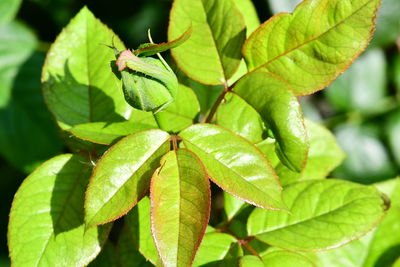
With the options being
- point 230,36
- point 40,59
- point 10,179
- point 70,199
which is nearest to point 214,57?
point 230,36

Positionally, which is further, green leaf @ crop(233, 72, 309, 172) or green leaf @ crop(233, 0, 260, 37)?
green leaf @ crop(233, 0, 260, 37)

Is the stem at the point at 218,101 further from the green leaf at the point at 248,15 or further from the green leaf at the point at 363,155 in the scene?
the green leaf at the point at 363,155

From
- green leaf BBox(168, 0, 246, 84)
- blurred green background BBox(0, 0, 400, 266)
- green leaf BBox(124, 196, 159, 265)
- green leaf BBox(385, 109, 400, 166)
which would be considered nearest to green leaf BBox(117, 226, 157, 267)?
green leaf BBox(124, 196, 159, 265)

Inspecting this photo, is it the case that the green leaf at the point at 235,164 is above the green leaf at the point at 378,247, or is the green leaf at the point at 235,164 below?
above

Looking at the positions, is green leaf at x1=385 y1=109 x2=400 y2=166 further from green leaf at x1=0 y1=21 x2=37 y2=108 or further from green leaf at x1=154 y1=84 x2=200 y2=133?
green leaf at x1=0 y1=21 x2=37 y2=108

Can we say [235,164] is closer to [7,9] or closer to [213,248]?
[213,248]

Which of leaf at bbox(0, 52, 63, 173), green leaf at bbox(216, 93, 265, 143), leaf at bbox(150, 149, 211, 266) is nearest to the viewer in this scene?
leaf at bbox(150, 149, 211, 266)

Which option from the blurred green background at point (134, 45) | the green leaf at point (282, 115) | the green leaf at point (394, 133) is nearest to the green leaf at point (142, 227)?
the green leaf at point (282, 115)

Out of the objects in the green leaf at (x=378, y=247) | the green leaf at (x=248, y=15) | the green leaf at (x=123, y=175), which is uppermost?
the green leaf at (x=248, y=15)
